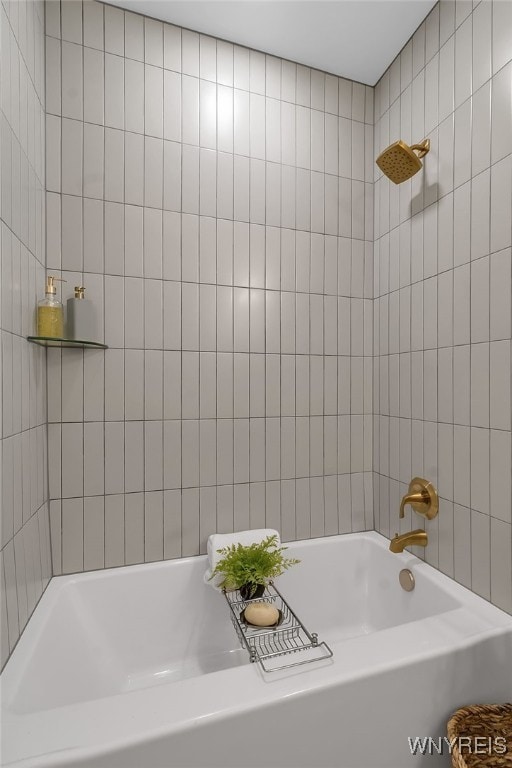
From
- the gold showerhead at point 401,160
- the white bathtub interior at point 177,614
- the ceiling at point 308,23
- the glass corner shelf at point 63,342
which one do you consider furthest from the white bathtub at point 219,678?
the ceiling at point 308,23

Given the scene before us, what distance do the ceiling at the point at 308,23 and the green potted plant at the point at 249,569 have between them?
76.4 inches

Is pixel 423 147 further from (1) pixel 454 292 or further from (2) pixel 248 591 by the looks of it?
(2) pixel 248 591

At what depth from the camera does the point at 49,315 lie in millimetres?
1240

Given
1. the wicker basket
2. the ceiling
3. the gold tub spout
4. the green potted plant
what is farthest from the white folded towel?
the ceiling

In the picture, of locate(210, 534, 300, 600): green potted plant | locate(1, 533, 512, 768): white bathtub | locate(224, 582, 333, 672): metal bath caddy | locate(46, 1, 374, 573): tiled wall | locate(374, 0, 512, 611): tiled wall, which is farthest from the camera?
locate(46, 1, 374, 573): tiled wall

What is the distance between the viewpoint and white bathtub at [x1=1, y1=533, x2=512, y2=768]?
0.78 m

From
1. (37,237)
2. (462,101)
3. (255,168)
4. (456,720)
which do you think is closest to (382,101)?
(462,101)

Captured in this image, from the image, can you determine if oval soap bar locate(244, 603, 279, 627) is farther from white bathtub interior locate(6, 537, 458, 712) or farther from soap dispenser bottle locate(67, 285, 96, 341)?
soap dispenser bottle locate(67, 285, 96, 341)

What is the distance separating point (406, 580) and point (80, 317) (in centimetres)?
148

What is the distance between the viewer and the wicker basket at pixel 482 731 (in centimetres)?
87

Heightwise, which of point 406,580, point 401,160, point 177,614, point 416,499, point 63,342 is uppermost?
point 401,160

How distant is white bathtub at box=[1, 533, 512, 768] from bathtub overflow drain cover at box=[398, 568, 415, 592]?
27mm

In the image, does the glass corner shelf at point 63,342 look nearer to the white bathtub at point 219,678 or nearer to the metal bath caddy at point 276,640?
→ the white bathtub at point 219,678

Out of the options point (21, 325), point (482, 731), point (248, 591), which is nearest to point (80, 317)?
point (21, 325)
